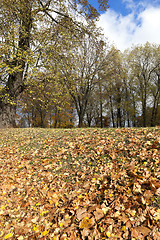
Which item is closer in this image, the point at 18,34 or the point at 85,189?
the point at 85,189

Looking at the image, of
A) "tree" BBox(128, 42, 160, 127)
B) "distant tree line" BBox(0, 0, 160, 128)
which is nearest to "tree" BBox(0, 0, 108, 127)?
"distant tree line" BBox(0, 0, 160, 128)

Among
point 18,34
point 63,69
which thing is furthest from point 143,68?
point 18,34

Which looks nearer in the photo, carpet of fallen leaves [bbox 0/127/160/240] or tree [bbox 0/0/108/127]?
carpet of fallen leaves [bbox 0/127/160/240]

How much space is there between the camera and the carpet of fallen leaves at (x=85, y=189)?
8.43 feet

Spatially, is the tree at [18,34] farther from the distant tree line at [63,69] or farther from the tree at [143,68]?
the tree at [143,68]

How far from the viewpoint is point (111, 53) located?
16.1m

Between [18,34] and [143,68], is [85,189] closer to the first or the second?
[18,34]

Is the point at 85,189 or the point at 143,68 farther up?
the point at 143,68

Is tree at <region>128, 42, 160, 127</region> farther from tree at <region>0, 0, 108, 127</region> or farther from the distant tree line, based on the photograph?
tree at <region>0, 0, 108, 127</region>

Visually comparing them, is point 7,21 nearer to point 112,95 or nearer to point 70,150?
point 70,150

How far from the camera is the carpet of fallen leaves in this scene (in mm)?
2568

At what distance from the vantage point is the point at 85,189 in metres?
3.57

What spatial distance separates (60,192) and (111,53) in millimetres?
16453

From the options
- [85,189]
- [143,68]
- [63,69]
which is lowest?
[85,189]
